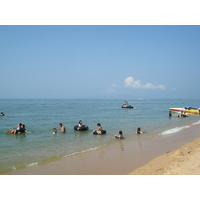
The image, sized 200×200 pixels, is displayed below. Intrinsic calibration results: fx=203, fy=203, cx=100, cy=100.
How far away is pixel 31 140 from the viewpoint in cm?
1672

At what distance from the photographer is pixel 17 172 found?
9352 mm

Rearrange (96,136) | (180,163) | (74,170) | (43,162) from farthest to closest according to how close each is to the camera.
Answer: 1. (96,136)
2. (43,162)
3. (74,170)
4. (180,163)

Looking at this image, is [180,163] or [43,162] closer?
[180,163]

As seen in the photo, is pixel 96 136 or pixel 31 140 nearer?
pixel 31 140

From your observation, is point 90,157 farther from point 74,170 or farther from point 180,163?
point 180,163

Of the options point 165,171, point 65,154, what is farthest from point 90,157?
point 165,171

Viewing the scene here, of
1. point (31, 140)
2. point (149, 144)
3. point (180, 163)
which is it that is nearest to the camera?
point (180, 163)

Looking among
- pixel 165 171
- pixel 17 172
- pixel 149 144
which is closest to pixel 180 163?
pixel 165 171

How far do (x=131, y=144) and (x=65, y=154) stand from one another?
5.04 meters

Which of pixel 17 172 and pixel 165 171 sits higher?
pixel 165 171
